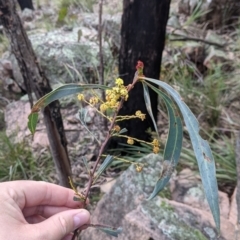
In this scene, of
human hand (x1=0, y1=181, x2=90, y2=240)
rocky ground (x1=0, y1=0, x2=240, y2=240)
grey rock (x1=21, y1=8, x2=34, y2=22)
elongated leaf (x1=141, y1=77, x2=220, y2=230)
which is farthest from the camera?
grey rock (x1=21, y1=8, x2=34, y2=22)

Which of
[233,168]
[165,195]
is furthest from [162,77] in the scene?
[165,195]

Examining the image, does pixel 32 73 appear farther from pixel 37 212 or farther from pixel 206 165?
pixel 206 165

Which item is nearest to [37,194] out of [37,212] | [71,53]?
[37,212]

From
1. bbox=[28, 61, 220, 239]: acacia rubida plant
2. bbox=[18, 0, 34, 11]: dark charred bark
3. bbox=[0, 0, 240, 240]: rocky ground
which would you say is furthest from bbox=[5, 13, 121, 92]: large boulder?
bbox=[28, 61, 220, 239]: acacia rubida plant

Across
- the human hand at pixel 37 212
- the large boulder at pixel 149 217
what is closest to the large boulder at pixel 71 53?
the large boulder at pixel 149 217

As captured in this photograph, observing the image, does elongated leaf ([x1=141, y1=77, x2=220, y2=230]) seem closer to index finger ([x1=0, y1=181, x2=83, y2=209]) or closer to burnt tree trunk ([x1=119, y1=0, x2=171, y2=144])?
index finger ([x1=0, y1=181, x2=83, y2=209])

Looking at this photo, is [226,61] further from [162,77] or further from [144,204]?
[144,204]

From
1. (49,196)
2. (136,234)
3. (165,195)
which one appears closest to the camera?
(49,196)
